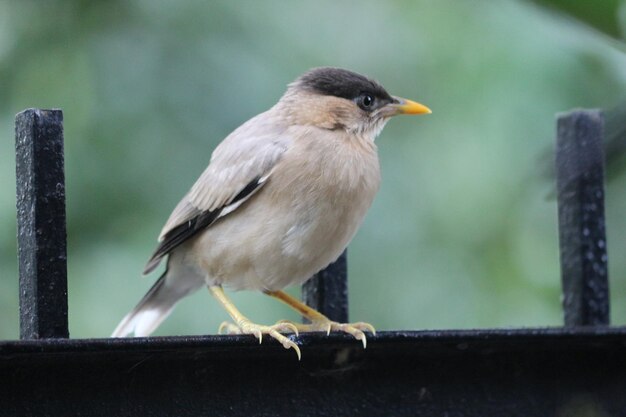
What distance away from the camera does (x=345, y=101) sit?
11.9 ft

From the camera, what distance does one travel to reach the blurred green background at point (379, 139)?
146 inches

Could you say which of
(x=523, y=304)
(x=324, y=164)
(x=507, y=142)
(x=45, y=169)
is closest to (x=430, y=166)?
(x=507, y=142)

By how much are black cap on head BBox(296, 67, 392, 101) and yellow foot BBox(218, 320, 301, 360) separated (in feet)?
3.19

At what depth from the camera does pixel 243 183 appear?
3.22 meters

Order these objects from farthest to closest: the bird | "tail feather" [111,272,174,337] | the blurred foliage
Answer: "tail feather" [111,272,174,337] → the bird → the blurred foliage

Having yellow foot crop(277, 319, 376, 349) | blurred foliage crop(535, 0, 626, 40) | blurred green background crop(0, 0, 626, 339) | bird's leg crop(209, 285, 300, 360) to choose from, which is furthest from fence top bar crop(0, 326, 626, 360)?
blurred green background crop(0, 0, 626, 339)

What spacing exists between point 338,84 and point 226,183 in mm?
671

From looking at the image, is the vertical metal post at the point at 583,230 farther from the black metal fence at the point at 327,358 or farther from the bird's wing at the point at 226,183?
the bird's wing at the point at 226,183

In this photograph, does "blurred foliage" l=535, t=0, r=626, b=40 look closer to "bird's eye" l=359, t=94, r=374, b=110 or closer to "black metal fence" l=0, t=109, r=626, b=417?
"black metal fence" l=0, t=109, r=626, b=417

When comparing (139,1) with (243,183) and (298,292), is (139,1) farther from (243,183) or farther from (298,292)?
(298,292)

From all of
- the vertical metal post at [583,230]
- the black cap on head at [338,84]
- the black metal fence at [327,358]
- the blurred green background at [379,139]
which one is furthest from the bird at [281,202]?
the vertical metal post at [583,230]

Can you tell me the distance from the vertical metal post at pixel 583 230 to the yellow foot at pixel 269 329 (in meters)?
0.85

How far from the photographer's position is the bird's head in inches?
141

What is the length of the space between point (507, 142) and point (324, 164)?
1317mm
